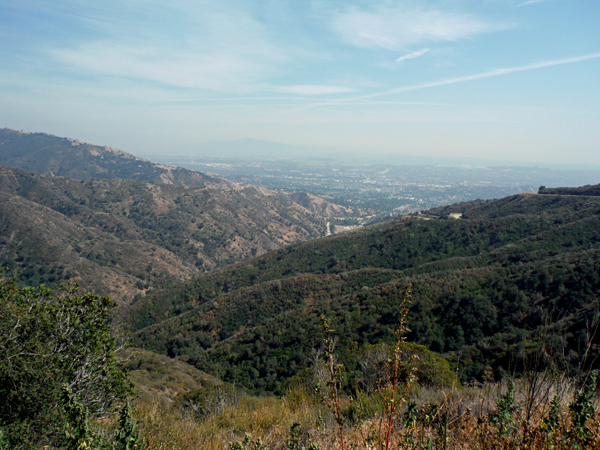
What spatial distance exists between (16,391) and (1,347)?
1.24 m

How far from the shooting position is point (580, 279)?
75.4ft

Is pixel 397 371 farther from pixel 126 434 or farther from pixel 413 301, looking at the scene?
pixel 413 301

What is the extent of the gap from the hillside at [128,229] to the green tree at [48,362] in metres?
56.8

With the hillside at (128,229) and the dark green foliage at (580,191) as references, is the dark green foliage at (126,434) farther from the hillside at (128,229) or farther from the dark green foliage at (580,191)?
the dark green foliage at (580,191)

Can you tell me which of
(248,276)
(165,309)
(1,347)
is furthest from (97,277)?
(1,347)

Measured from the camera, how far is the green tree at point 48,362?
23.2 ft

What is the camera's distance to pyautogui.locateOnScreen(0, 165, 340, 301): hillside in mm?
60688

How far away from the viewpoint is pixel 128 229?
314ft

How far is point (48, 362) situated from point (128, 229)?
326 ft

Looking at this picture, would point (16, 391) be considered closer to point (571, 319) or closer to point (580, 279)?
point (571, 319)

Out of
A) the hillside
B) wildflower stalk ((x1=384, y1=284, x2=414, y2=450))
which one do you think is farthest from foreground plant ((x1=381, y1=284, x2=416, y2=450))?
the hillside

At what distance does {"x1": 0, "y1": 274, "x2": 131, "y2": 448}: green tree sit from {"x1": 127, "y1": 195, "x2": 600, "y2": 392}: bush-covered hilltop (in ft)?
29.5

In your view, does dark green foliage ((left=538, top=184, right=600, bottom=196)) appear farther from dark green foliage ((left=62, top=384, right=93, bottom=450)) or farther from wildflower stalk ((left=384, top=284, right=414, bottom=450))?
dark green foliage ((left=62, top=384, right=93, bottom=450))

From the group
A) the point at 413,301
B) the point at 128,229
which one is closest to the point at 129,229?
the point at 128,229
